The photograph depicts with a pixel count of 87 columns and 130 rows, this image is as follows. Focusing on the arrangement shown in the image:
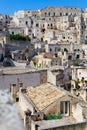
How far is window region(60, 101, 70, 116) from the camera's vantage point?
12.8m

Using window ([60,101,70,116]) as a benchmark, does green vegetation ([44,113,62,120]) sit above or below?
below

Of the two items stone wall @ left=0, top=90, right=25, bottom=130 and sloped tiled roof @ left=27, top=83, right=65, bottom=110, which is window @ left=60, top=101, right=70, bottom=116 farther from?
stone wall @ left=0, top=90, right=25, bottom=130

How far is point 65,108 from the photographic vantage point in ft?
42.6

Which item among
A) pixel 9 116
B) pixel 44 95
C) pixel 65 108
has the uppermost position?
pixel 44 95

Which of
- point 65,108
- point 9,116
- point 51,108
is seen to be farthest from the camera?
point 65,108

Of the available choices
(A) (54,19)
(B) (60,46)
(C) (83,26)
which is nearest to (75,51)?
(B) (60,46)

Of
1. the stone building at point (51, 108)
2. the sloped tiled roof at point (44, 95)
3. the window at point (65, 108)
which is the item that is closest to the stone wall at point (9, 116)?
the stone building at point (51, 108)

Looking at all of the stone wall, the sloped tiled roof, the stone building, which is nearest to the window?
the stone building

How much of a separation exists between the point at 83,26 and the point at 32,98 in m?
54.2

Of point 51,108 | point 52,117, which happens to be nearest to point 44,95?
point 51,108

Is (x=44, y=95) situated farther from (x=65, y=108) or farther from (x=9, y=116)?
(x=9, y=116)

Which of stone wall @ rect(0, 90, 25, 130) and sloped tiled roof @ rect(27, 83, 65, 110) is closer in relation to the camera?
stone wall @ rect(0, 90, 25, 130)

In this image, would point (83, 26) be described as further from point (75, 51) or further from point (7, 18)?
point (7, 18)

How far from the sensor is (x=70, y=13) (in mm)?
82625
